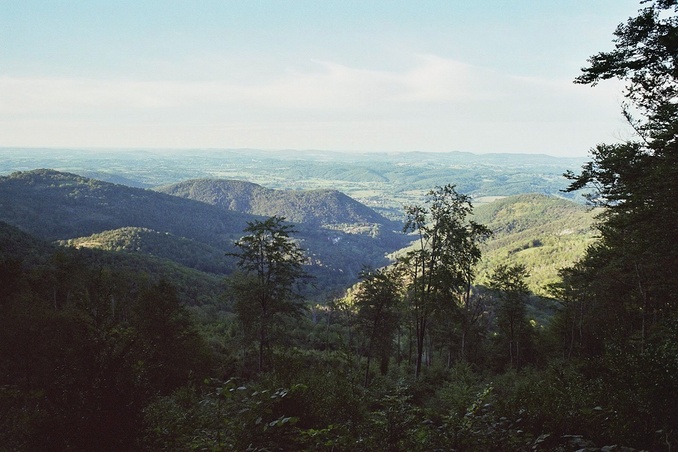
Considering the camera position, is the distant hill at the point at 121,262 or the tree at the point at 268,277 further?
the distant hill at the point at 121,262

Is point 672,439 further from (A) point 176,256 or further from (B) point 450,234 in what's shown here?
(A) point 176,256

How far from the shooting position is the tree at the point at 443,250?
2048 cm

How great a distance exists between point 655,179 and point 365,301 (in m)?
16.3

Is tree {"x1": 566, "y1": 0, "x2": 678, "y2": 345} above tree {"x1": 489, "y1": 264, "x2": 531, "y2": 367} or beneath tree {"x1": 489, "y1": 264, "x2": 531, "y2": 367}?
above

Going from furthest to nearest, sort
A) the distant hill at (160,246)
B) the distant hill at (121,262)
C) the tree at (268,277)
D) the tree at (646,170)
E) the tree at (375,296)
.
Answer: the distant hill at (160,246) < the distant hill at (121,262) < the tree at (375,296) < the tree at (268,277) < the tree at (646,170)

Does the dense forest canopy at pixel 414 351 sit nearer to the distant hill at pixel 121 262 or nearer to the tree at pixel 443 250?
the tree at pixel 443 250

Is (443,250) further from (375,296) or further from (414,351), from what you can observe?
(414,351)

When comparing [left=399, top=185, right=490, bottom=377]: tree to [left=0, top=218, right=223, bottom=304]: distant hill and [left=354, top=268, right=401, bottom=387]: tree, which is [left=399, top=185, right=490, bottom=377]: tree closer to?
[left=354, top=268, right=401, bottom=387]: tree

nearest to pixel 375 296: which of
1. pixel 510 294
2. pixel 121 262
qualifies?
pixel 510 294

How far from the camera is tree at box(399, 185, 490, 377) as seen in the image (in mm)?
20484

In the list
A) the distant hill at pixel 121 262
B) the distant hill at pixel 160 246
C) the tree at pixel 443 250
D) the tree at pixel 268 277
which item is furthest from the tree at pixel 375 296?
the distant hill at pixel 160 246

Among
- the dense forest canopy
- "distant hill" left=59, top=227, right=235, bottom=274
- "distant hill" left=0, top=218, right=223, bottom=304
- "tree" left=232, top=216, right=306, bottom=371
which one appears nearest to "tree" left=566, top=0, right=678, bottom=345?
the dense forest canopy

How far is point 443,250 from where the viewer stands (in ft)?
68.7

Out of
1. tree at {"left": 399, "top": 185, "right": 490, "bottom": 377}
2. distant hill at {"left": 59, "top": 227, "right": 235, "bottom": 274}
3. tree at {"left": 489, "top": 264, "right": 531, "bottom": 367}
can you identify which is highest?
tree at {"left": 399, "top": 185, "right": 490, "bottom": 377}
